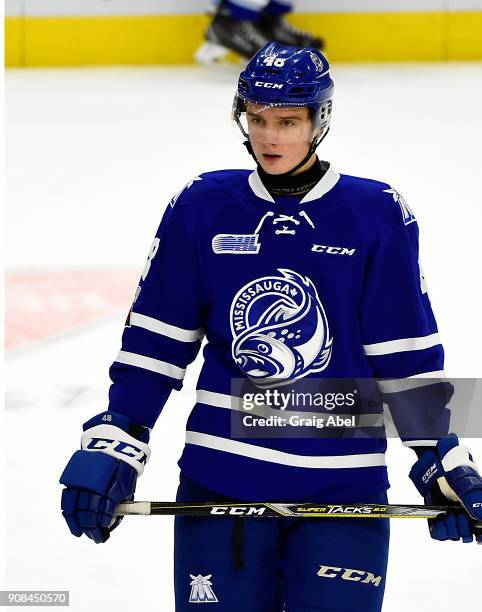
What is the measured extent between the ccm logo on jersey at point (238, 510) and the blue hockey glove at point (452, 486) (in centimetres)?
27

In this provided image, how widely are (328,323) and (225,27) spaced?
7.12m

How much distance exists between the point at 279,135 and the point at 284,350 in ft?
1.11

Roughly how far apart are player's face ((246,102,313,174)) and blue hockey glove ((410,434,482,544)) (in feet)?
1.67

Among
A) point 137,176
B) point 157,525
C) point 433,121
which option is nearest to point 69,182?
point 137,176

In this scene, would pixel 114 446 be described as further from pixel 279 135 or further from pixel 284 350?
pixel 279 135

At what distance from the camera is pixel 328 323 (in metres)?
2.21

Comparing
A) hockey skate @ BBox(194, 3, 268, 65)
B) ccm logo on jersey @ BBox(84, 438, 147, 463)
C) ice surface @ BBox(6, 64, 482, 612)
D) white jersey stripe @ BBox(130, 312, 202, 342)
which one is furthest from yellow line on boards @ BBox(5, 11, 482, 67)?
ccm logo on jersey @ BBox(84, 438, 147, 463)

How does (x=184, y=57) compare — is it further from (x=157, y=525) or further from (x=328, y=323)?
(x=328, y=323)

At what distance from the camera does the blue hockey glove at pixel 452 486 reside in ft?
6.94

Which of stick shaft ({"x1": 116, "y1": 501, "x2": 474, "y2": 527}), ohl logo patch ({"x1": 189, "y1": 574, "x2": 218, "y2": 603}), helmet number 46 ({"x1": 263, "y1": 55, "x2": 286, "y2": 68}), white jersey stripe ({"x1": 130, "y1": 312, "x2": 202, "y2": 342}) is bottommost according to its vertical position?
ohl logo patch ({"x1": 189, "y1": 574, "x2": 218, "y2": 603})

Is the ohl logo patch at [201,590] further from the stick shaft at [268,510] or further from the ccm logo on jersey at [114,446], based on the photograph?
the ccm logo on jersey at [114,446]

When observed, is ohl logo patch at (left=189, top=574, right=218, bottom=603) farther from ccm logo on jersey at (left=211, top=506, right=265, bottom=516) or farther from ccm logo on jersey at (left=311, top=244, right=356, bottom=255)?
ccm logo on jersey at (left=311, top=244, right=356, bottom=255)

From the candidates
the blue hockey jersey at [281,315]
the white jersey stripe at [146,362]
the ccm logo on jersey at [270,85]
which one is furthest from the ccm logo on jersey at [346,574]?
the ccm logo on jersey at [270,85]

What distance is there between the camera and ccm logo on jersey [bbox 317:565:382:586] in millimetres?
2184
